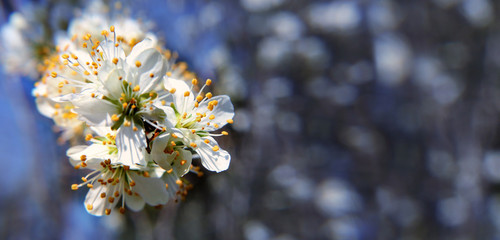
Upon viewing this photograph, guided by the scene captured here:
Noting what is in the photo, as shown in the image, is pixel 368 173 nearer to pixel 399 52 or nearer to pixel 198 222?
pixel 399 52

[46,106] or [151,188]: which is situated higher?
[46,106]

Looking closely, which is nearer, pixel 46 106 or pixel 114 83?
pixel 114 83

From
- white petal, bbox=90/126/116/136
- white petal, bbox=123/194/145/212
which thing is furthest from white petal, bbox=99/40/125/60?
white petal, bbox=123/194/145/212

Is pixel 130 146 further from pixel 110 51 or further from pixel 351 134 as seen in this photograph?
pixel 351 134

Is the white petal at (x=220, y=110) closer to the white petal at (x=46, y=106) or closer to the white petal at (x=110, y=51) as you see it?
the white petal at (x=110, y=51)

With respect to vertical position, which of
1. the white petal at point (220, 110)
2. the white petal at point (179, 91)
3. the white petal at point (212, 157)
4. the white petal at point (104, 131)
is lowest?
the white petal at point (212, 157)

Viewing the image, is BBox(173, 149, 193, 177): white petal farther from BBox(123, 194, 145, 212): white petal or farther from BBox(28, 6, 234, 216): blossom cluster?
BBox(123, 194, 145, 212): white petal

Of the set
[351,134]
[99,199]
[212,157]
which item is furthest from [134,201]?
[351,134]

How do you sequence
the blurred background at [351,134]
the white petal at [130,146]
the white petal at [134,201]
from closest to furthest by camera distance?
the white petal at [130,146] < the white petal at [134,201] < the blurred background at [351,134]

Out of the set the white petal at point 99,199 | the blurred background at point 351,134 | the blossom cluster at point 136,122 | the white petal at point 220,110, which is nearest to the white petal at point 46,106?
the blossom cluster at point 136,122
